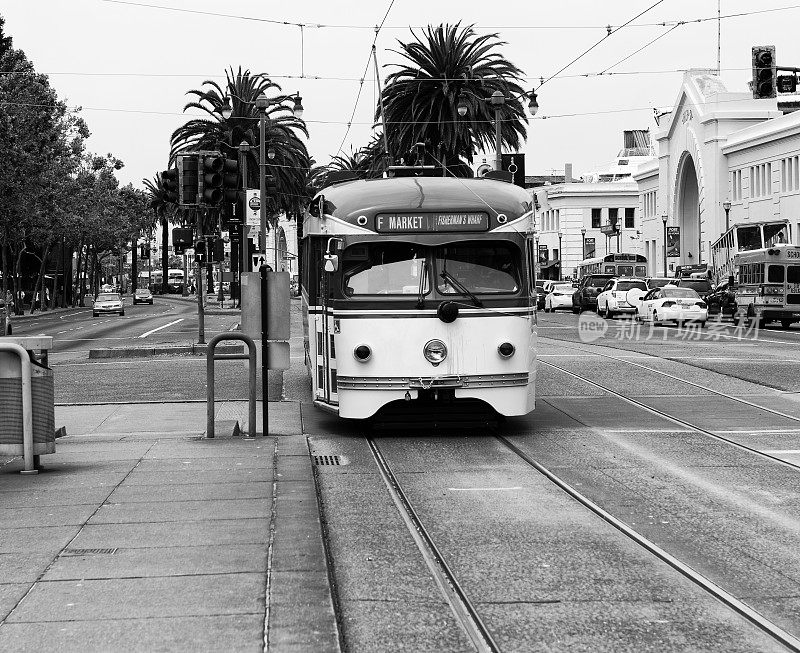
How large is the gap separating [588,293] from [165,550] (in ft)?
172

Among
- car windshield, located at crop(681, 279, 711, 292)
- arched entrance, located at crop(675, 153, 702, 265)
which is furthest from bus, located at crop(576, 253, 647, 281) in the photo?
arched entrance, located at crop(675, 153, 702, 265)

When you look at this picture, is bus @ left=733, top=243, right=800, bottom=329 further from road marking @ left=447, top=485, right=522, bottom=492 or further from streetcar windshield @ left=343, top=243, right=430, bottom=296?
road marking @ left=447, top=485, right=522, bottom=492

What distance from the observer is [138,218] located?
359 feet

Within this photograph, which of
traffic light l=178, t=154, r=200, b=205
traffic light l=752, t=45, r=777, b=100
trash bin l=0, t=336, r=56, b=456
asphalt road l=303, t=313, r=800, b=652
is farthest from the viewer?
traffic light l=752, t=45, r=777, b=100

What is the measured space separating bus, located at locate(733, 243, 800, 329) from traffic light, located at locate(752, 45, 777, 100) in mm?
16565

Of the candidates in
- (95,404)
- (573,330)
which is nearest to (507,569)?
(95,404)

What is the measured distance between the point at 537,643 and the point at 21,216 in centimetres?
5559

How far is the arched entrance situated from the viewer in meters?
96.2

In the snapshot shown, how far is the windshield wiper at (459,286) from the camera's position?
545 inches

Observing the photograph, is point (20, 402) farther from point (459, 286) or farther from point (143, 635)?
point (143, 635)

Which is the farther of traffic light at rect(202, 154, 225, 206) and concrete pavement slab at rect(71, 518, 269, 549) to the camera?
traffic light at rect(202, 154, 225, 206)

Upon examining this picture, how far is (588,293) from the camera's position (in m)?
59.2

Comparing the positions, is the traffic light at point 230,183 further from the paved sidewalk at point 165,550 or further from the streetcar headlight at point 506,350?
the streetcar headlight at point 506,350

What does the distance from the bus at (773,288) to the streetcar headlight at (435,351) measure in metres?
31.5
